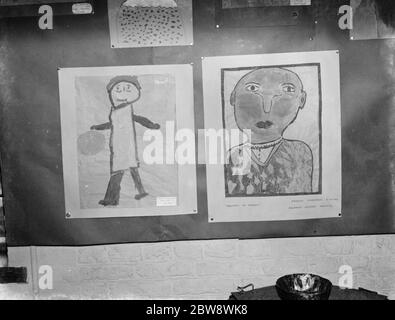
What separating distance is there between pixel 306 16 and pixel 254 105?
459mm

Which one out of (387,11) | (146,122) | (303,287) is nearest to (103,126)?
(146,122)

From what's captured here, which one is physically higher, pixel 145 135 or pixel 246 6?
pixel 246 6

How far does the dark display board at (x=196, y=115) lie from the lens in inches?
73.2

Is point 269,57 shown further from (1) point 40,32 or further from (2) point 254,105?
(1) point 40,32

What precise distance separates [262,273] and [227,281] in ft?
0.54

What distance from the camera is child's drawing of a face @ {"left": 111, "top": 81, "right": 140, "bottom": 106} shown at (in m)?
1.87

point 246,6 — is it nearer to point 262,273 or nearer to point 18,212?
point 262,273

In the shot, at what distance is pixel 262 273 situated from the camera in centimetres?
192

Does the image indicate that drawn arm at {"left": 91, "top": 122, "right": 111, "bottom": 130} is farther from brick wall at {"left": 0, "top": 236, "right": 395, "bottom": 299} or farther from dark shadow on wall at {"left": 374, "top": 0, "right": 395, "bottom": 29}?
dark shadow on wall at {"left": 374, "top": 0, "right": 395, "bottom": 29}

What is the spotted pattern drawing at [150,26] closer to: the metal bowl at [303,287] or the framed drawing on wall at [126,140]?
the framed drawing on wall at [126,140]

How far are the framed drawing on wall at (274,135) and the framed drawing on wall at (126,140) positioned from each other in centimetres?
14

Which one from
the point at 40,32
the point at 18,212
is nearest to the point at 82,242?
the point at 18,212

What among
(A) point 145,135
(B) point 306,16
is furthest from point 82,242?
(B) point 306,16
